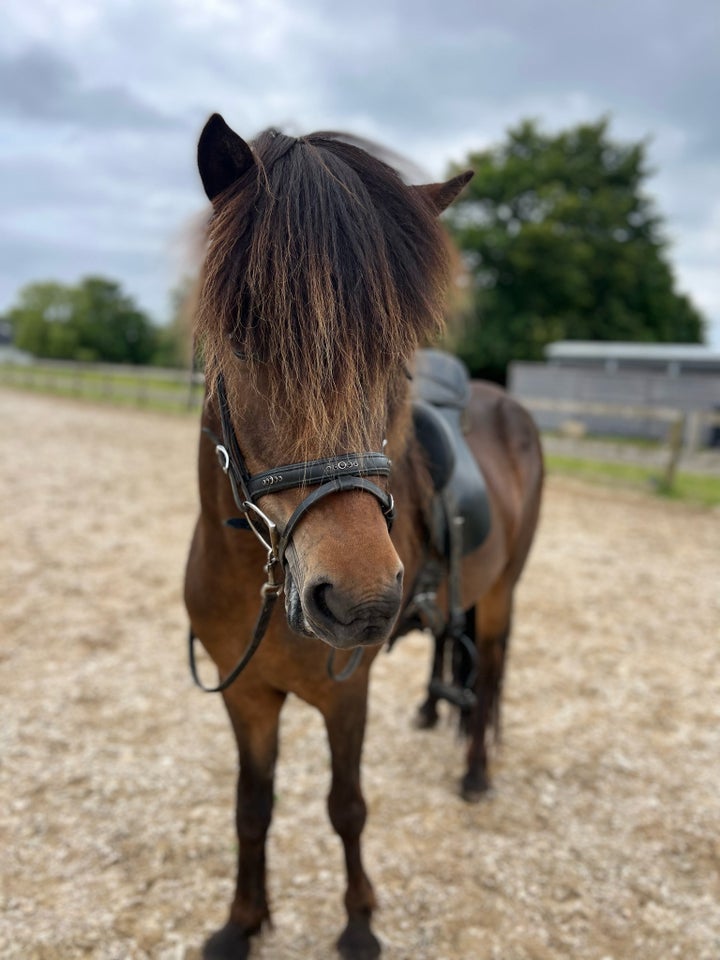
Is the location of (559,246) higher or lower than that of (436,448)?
higher

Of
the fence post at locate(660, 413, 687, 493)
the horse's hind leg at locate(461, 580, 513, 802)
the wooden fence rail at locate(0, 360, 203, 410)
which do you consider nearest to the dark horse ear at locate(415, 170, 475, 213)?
the horse's hind leg at locate(461, 580, 513, 802)

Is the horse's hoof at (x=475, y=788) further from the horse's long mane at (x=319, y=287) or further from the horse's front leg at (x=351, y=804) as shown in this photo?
the horse's long mane at (x=319, y=287)

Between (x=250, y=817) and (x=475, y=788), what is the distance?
53.0 inches

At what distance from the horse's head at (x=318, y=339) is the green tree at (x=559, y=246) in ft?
82.8

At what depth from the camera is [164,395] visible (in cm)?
2066

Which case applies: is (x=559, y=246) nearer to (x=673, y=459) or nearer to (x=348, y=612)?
(x=673, y=459)

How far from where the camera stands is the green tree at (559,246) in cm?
2609

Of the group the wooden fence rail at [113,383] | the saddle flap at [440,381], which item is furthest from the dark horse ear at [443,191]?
the wooden fence rail at [113,383]

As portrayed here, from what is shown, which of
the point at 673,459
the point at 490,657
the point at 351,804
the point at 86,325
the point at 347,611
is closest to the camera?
the point at 347,611

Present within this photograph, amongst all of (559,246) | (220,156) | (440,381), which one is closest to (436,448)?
(440,381)

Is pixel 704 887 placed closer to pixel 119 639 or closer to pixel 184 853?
pixel 184 853

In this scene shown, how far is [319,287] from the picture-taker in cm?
128

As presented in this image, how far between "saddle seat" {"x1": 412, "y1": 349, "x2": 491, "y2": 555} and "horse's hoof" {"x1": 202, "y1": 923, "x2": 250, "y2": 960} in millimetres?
1540

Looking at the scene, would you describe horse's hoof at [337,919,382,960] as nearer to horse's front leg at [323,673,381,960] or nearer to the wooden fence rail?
horse's front leg at [323,673,381,960]
